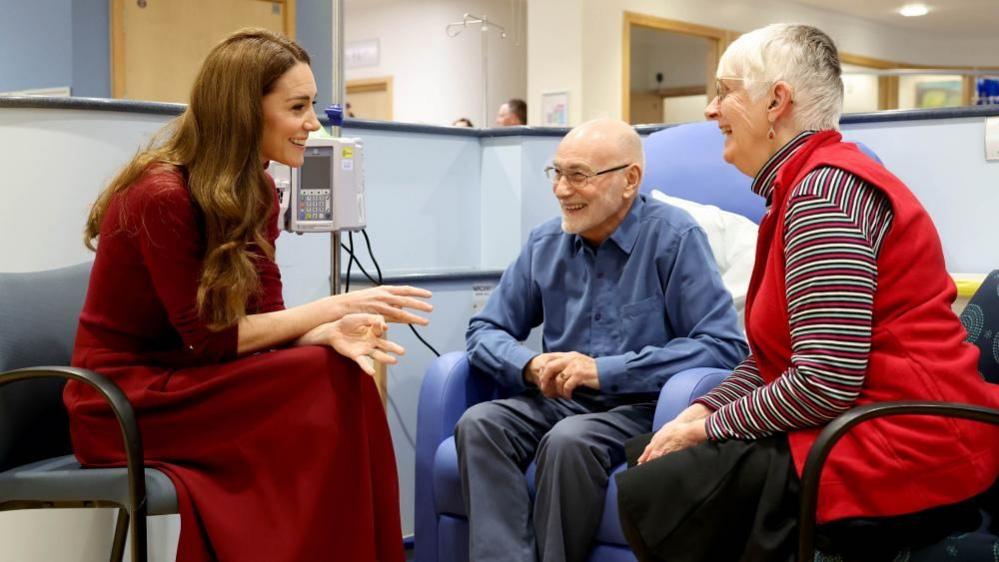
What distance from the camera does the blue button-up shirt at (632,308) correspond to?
2.26 metres

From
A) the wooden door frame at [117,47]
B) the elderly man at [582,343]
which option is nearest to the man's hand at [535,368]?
the elderly man at [582,343]

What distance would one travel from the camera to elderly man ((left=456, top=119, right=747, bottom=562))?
2111 millimetres

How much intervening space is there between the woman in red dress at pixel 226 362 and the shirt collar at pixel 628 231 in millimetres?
664

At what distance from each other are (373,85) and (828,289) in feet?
29.1

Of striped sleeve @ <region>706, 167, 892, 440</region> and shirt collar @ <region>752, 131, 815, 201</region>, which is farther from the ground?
shirt collar @ <region>752, 131, 815, 201</region>

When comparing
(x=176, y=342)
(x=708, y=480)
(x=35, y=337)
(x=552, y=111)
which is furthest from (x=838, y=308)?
(x=552, y=111)

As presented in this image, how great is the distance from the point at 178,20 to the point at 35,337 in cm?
431

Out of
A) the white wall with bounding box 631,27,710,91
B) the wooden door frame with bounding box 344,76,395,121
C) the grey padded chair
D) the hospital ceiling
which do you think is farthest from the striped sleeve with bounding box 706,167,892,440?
the white wall with bounding box 631,27,710,91

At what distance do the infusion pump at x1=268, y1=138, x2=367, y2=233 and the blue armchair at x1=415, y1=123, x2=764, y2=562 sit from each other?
0.52 meters

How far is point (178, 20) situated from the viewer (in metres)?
5.96

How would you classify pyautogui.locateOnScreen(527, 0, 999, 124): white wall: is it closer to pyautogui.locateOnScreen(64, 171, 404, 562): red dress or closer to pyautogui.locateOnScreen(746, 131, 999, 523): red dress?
pyautogui.locateOnScreen(64, 171, 404, 562): red dress

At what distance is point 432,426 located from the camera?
2377 mm

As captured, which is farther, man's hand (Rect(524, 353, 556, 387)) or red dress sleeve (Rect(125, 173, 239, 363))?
man's hand (Rect(524, 353, 556, 387))

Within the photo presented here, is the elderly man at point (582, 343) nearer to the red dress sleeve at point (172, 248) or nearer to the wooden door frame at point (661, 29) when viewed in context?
the red dress sleeve at point (172, 248)
